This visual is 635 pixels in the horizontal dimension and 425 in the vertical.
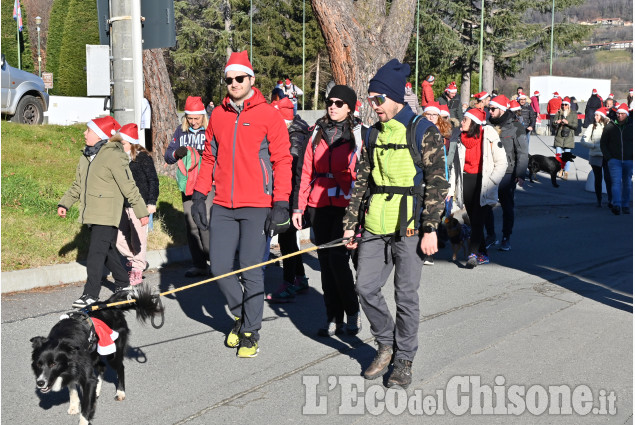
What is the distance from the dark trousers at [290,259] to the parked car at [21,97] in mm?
11526

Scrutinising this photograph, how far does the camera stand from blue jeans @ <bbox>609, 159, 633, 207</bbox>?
14.2 metres

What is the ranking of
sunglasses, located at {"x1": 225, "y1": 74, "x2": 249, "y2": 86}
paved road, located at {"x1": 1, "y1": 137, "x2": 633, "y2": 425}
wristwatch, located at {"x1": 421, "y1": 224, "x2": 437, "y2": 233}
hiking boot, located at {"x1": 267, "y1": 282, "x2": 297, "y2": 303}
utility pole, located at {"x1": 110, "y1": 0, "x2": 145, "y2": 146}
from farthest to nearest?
utility pole, located at {"x1": 110, "y1": 0, "x2": 145, "y2": 146} < hiking boot, located at {"x1": 267, "y1": 282, "x2": 297, "y2": 303} < sunglasses, located at {"x1": 225, "y1": 74, "x2": 249, "y2": 86} < wristwatch, located at {"x1": 421, "y1": 224, "x2": 437, "y2": 233} < paved road, located at {"x1": 1, "y1": 137, "x2": 633, "y2": 425}

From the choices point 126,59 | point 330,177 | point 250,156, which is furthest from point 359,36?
point 250,156

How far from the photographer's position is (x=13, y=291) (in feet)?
26.3

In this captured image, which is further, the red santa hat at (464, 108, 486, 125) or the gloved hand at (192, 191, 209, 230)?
the red santa hat at (464, 108, 486, 125)

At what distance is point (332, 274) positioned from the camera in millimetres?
6441

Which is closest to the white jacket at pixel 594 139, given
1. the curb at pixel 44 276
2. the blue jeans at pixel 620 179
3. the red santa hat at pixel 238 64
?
the blue jeans at pixel 620 179

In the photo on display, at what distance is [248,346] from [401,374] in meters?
1.27

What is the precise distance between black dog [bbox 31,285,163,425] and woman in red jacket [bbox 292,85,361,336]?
179 centimetres

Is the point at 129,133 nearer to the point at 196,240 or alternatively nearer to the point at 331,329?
the point at 196,240

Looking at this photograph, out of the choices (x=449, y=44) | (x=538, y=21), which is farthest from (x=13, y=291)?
(x=538, y=21)

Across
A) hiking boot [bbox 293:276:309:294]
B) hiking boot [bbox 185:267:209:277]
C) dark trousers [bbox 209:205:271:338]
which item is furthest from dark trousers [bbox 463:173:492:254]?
dark trousers [bbox 209:205:271:338]

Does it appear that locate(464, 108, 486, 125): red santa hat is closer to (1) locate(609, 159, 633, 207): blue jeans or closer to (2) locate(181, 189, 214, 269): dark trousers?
(2) locate(181, 189, 214, 269): dark trousers

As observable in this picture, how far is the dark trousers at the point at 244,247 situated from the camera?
6047 mm
